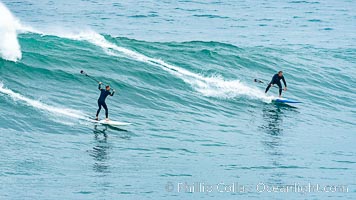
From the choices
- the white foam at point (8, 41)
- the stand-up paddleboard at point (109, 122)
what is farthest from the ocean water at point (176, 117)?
the stand-up paddleboard at point (109, 122)

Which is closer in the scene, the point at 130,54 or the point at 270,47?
the point at 130,54

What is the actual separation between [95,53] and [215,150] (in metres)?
16.4

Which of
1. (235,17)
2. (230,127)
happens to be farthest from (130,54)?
(235,17)

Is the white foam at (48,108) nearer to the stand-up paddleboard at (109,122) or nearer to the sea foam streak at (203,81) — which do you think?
the stand-up paddleboard at (109,122)

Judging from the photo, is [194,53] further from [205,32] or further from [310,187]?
[310,187]

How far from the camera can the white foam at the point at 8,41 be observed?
35.8 metres

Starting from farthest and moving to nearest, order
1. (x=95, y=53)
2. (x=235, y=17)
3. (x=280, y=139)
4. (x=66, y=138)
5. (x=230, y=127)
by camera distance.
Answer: (x=235, y=17), (x=95, y=53), (x=230, y=127), (x=280, y=139), (x=66, y=138)

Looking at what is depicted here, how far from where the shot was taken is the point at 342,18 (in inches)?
2840

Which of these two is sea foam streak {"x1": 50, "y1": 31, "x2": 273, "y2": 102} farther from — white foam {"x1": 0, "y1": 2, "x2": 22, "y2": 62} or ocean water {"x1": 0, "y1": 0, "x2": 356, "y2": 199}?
white foam {"x1": 0, "y1": 2, "x2": 22, "y2": 62}

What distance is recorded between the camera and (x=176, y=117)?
30.2 metres

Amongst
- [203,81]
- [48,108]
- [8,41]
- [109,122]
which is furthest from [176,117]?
[8,41]

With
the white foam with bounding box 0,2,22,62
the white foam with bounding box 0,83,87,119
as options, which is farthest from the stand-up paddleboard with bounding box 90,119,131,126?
the white foam with bounding box 0,2,22,62

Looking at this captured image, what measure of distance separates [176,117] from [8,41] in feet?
39.6

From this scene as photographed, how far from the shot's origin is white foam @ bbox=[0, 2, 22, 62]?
35.8 m
